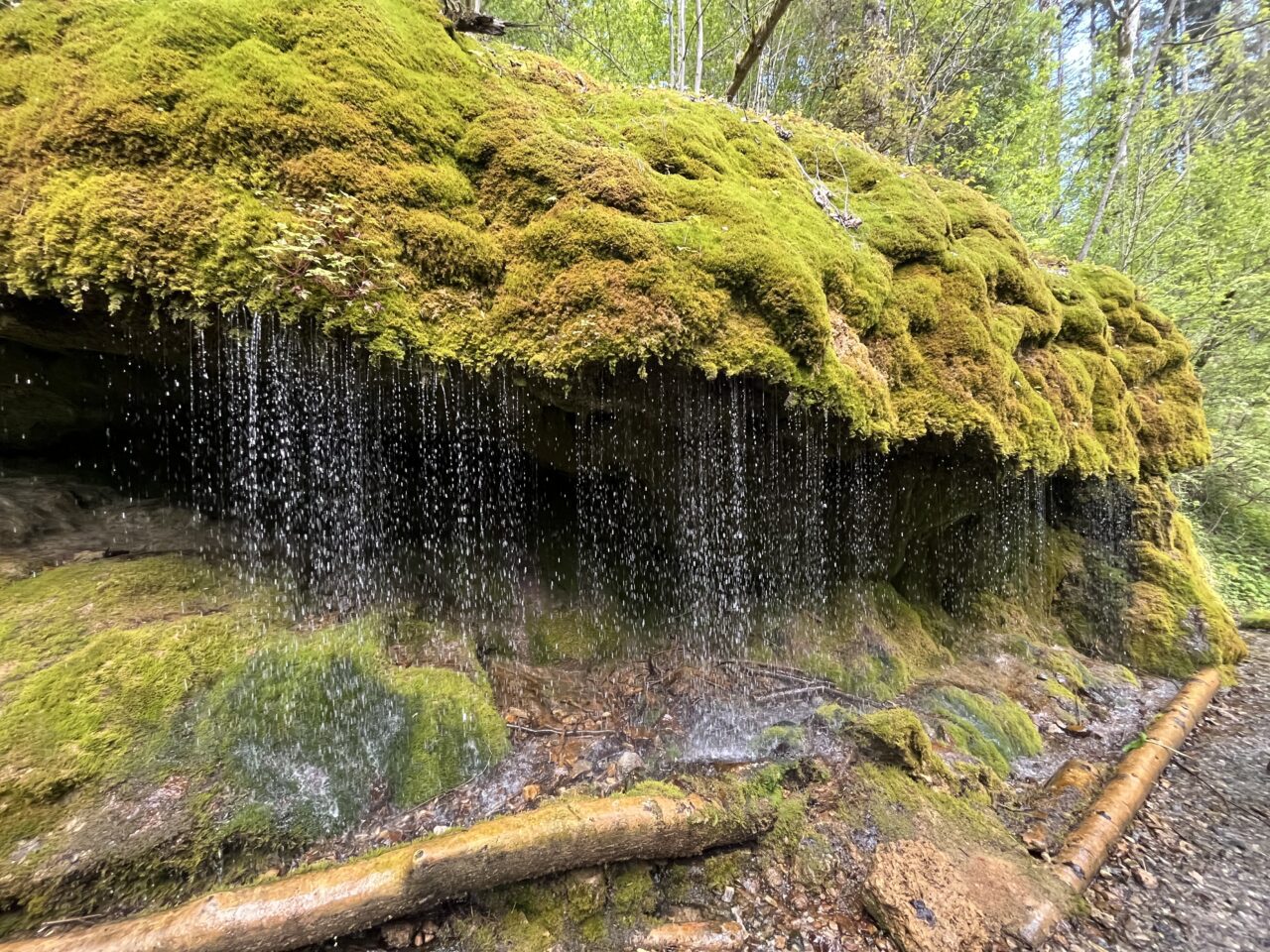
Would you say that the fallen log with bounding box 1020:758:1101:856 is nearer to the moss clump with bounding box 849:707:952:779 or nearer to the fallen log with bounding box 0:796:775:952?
the moss clump with bounding box 849:707:952:779

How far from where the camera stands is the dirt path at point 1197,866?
3250mm

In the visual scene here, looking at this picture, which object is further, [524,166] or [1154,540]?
[1154,540]

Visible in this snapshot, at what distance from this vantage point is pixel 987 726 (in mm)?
5148

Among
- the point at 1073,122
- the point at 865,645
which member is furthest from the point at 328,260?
the point at 1073,122

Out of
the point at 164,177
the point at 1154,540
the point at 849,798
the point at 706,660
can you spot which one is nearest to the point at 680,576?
the point at 706,660

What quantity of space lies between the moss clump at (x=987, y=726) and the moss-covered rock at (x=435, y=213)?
8.96ft

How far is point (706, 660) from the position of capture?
535 cm

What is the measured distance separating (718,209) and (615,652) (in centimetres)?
420

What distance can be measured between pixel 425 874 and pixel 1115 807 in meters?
5.24

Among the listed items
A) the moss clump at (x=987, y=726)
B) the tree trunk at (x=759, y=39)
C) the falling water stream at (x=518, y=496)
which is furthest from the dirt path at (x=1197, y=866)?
the tree trunk at (x=759, y=39)

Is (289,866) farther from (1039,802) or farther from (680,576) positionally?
(1039,802)

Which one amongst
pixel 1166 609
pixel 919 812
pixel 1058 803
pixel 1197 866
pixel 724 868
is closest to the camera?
pixel 724 868

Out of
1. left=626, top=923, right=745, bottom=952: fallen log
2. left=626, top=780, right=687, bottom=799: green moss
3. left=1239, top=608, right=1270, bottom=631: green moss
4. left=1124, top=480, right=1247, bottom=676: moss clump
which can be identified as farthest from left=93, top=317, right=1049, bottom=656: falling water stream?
left=1239, top=608, right=1270, bottom=631: green moss

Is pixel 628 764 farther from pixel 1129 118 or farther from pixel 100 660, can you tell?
pixel 1129 118
